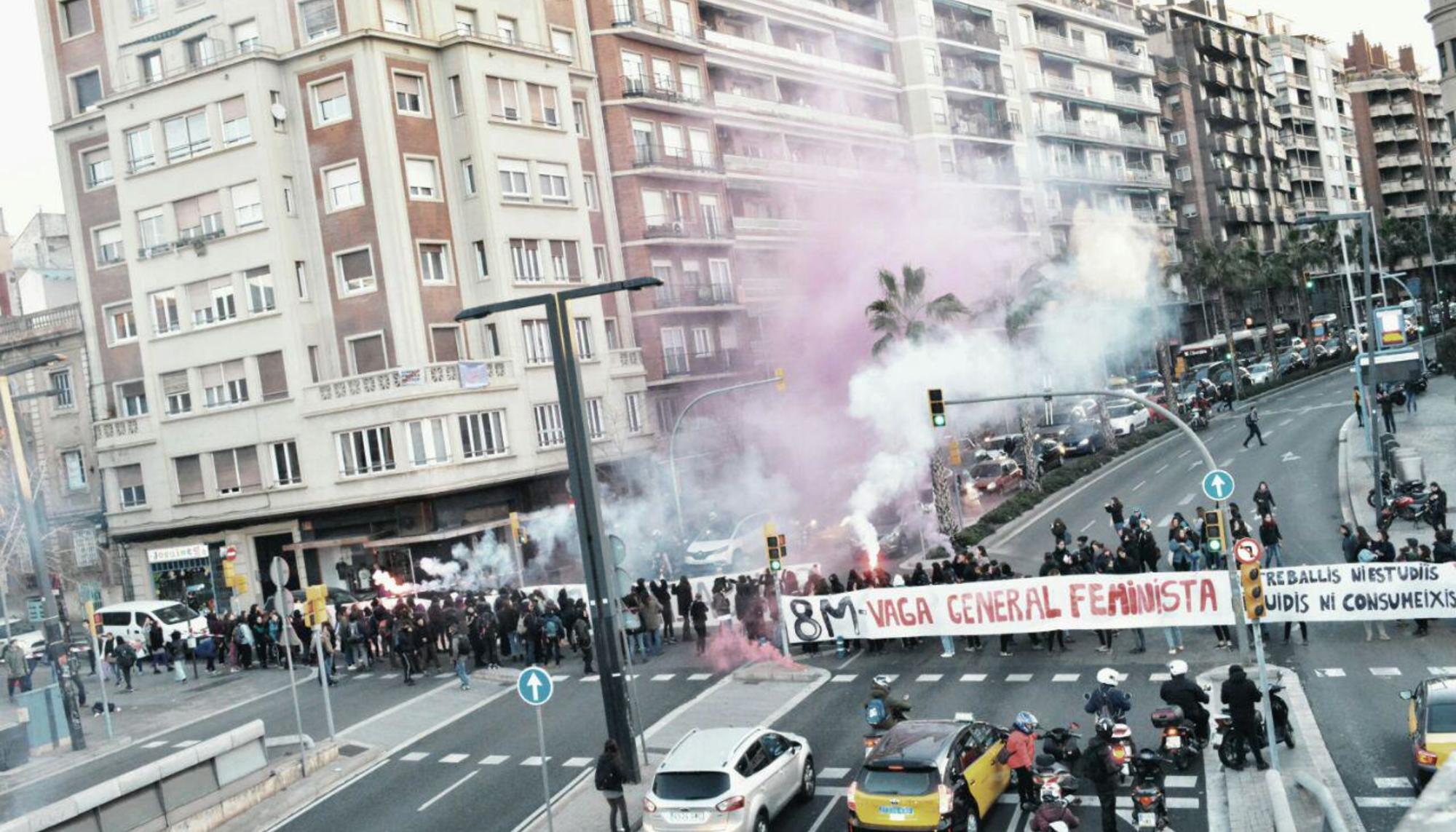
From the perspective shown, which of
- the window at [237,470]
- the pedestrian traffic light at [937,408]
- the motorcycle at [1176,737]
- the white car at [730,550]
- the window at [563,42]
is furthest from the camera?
the window at [563,42]

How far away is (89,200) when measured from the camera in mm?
55375

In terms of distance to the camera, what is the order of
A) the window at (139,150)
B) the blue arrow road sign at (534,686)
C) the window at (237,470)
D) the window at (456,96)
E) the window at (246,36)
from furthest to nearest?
the window at (139,150) → the window at (456,96) → the window at (237,470) → the window at (246,36) → the blue arrow road sign at (534,686)

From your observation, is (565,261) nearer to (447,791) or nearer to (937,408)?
(937,408)

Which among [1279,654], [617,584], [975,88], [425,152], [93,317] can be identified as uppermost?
[975,88]

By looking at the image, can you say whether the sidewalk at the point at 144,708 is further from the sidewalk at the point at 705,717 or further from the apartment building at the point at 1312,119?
the apartment building at the point at 1312,119

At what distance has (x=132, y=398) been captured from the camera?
55312mm

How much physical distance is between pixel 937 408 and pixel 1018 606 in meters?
6.84

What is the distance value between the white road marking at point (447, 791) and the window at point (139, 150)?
3787cm

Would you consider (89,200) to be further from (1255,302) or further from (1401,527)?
(1255,302)

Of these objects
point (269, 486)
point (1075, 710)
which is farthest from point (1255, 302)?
point (1075, 710)

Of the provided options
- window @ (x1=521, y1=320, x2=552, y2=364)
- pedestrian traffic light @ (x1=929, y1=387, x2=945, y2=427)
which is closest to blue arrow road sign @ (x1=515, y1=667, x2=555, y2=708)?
pedestrian traffic light @ (x1=929, y1=387, x2=945, y2=427)

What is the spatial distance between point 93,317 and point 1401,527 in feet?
166

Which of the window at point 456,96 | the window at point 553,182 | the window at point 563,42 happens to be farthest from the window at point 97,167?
the window at point 563,42

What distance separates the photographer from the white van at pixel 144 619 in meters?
43.9
